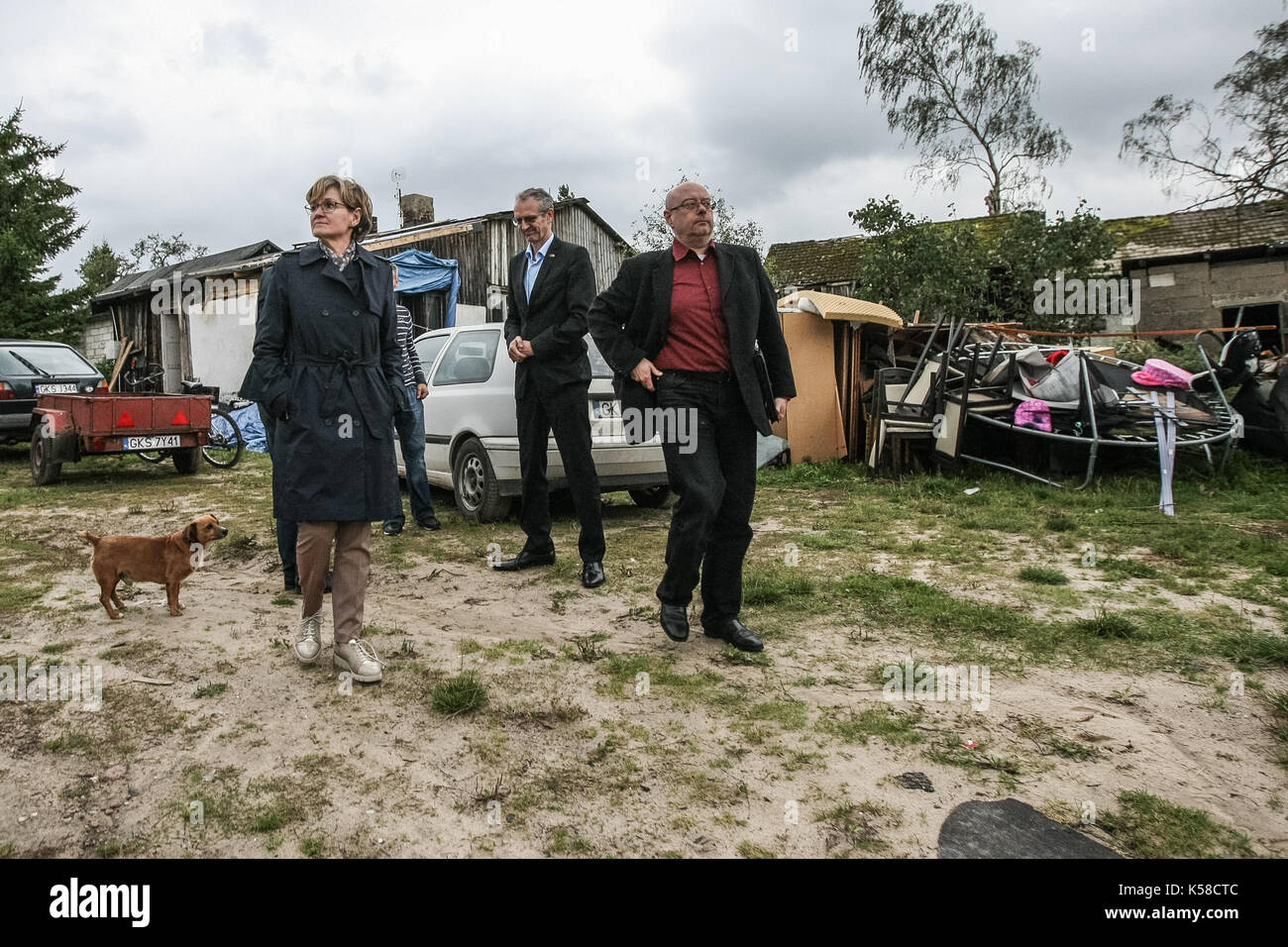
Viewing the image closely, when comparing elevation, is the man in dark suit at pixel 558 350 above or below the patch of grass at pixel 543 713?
above

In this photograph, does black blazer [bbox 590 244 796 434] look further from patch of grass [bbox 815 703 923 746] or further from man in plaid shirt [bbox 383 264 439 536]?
man in plaid shirt [bbox 383 264 439 536]

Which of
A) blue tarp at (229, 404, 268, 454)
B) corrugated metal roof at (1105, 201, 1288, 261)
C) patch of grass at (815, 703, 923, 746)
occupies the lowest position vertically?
patch of grass at (815, 703, 923, 746)

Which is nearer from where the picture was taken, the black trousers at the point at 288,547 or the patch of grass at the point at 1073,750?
the patch of grass at the point at 1073,750

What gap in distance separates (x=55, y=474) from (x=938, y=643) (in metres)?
9.81

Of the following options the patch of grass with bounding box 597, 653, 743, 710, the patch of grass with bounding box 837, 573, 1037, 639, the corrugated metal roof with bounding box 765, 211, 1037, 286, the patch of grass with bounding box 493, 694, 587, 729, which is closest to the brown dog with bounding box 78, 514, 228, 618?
the patch of grass with bounding box 493, 694, 587, 729

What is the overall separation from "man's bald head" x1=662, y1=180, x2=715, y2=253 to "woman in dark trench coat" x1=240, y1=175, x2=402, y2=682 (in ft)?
4.26

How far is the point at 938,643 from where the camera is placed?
3.88m

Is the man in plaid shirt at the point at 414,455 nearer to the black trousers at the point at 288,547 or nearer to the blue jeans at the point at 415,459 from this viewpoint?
the blue jeans at the point at 415,459

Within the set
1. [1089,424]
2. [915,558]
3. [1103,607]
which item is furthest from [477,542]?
[1089,424]

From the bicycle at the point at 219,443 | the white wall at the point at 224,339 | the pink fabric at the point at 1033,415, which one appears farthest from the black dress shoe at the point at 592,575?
the white wall at the point at 224,339

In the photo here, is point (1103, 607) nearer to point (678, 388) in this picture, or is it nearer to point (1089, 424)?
point (678, 388)

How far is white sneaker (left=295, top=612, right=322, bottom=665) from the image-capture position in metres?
3.59

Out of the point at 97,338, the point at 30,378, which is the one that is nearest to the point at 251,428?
the point at 30,378

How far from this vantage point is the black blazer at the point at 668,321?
3738mm
